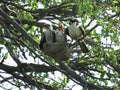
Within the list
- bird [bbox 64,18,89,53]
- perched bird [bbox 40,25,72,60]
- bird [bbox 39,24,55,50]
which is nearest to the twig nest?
perched bird [bbox 40,25,72,60]

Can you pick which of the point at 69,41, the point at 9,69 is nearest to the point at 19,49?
the point at 9,69

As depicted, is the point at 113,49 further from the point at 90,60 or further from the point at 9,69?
the point at 9,69

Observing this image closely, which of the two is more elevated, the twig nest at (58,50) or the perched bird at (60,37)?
the perched bird at (60,37)

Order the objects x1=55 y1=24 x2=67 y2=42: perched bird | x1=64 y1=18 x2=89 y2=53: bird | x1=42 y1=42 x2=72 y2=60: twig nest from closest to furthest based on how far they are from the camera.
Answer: x1=42 y1=42 x2=72 y2=60: twig nest < x1=55 y1=24 x2=67 y2=42: perched bird < x1=64 y1=18 x2=89 y2=53: bird

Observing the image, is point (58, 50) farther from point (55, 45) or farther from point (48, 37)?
point (48, 37)

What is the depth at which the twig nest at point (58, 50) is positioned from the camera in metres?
8.91

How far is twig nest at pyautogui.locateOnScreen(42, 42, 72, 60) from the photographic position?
8.91m

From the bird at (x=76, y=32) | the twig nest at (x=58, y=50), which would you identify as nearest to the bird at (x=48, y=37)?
the twig nest at (x=58, y=50)

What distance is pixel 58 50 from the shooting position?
891cm

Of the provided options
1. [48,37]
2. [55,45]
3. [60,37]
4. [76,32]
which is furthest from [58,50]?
[76,32]

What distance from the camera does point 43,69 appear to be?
10.7 m

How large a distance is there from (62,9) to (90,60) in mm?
1227

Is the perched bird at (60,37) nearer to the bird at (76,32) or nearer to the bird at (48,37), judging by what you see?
the bird at (48,37)

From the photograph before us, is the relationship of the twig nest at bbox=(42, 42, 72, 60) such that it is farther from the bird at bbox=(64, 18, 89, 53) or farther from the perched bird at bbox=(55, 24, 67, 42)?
the bird at bbox=(64, 18, 89, 53)
